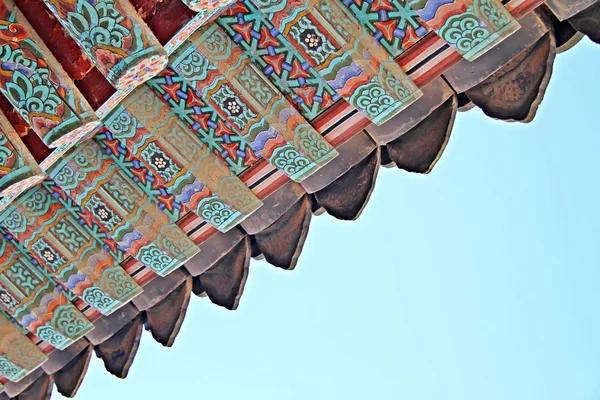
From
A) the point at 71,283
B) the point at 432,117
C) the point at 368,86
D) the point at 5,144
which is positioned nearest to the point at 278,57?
the point at 368,86

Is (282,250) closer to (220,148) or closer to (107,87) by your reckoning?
(220,148)

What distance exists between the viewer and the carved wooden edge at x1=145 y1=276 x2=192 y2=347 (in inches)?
200

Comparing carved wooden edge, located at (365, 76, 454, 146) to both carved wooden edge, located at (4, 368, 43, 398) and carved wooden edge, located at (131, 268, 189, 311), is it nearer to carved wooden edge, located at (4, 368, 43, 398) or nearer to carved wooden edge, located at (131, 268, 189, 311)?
carved wooden edge, located at (131, 268, 189, 311)

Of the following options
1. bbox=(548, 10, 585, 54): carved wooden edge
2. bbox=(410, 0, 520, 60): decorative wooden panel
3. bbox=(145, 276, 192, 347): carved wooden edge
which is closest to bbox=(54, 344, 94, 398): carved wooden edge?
bbox=(145, 276, 192, 347): carved wooden edge

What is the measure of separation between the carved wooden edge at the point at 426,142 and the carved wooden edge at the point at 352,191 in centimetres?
11

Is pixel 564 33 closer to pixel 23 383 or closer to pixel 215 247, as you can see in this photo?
pixel 215 247

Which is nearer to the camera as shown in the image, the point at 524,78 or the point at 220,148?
the point at 524,78

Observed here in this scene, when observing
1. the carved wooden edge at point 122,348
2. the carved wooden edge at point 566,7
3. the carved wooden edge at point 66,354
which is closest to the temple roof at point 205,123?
the carved wooden edge at point 566,7

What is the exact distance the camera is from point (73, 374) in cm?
550

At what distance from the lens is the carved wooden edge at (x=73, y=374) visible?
546cm

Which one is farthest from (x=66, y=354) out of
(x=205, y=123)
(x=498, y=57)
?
(x=498, y=57)

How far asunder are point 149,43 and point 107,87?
1.35 ft

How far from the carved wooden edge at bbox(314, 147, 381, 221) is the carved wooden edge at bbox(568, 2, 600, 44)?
3.76 feet

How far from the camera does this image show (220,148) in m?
4.59
